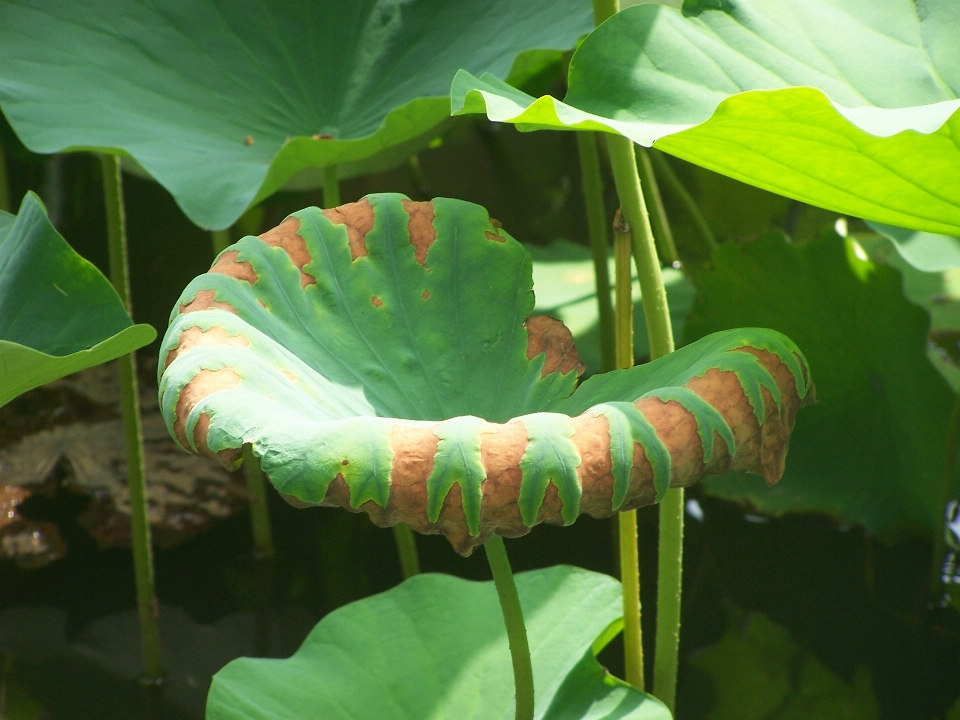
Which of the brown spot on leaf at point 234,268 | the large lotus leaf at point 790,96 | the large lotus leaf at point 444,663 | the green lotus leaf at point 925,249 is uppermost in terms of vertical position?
the large lotus leaf at point 790,96

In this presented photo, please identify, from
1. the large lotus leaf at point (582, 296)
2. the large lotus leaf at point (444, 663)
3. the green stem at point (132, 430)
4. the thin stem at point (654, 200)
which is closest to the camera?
the large lotus leaf at point (444, 663)

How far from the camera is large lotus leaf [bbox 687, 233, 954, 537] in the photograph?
4.22ft

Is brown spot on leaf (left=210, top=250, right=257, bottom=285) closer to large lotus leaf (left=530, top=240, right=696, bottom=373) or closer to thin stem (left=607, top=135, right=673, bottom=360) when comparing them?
thin stem (left=607, top=135, right=673, bottom=360)

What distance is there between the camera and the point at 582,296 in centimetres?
179

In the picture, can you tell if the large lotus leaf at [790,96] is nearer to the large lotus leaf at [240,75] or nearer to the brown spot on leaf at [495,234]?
the brown spot on leaf at [495,234]

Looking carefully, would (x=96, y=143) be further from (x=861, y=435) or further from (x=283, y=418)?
(x=861, y=435)

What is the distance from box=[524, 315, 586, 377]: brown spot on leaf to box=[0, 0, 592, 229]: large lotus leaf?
0.34 metres

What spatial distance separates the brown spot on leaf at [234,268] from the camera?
730 millimetres

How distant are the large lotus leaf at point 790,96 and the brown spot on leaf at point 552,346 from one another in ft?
0.60

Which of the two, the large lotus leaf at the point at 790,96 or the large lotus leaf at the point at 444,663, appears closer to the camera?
the large lotus leaf at the point at 790,96

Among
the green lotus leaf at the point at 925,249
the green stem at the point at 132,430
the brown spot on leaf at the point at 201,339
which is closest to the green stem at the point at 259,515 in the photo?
the green stem at the point at 132,430

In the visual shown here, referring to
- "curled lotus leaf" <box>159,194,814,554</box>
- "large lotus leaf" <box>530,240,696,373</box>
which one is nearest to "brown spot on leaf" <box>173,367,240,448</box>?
"curled lotus leaf" <box>159,194,814,554</box>

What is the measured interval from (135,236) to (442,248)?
138 cm

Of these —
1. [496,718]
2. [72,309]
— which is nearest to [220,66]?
[72,309]
